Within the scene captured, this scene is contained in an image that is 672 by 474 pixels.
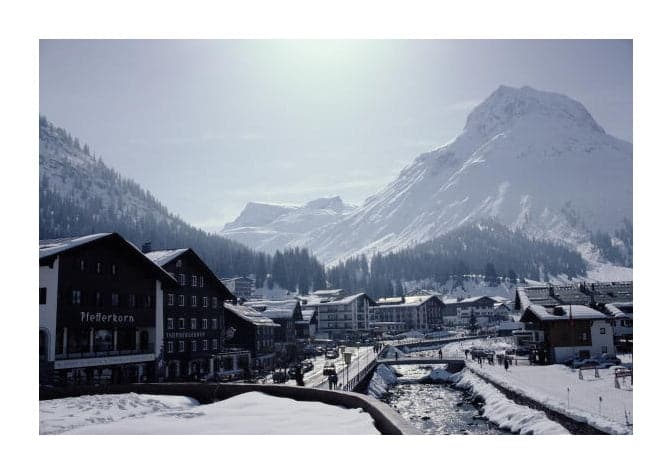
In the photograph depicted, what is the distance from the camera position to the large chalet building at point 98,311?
120ft

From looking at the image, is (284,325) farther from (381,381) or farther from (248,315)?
(381,381)

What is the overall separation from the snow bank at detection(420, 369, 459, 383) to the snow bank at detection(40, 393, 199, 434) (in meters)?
54.0

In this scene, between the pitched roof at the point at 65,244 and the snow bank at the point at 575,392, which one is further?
the pitched roof at the point at 65,244

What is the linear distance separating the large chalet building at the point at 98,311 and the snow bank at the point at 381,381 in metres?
26.0

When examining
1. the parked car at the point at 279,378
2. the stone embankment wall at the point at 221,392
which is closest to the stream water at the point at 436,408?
the parked car at the point at 279,378

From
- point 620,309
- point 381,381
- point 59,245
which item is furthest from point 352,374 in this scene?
point 620,309

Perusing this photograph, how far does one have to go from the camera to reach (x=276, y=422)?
2238cm

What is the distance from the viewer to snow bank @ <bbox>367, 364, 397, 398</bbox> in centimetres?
6281

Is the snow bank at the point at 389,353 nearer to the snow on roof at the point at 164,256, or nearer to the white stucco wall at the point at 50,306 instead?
the snow on roof at the point at 164,256

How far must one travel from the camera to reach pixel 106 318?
41000mm

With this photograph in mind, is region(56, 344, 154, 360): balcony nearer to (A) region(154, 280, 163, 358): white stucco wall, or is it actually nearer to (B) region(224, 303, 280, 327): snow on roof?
(A) region(154, 280, 163, 358): white stucco wall

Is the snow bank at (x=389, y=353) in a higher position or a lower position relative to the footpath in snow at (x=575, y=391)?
lower

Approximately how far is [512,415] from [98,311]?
3251 cm
